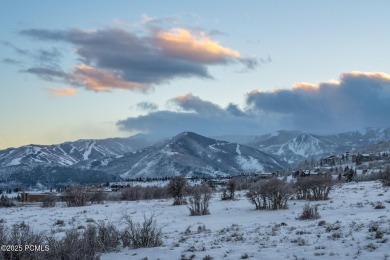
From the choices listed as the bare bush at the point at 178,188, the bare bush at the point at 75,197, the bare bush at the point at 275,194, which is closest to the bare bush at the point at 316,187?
the bare bush at the point at 275,194

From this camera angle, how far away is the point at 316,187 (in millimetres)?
43594

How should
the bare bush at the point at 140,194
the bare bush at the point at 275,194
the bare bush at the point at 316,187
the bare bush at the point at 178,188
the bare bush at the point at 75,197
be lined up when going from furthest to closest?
the bare bush at the point at 140,194, the bare bush at the point at 75,197, the bare bush at the point at 178,188, the bare bush at the point at 316,187, the bare bush at the point at 275,194

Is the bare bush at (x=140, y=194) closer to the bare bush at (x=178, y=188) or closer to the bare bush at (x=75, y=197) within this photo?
the bare bush at (x=75, y=197)

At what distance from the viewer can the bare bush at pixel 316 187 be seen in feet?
141

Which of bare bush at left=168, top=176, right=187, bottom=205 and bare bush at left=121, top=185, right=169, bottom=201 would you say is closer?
bare bush at left=168, top=176, right=187, bottom=205

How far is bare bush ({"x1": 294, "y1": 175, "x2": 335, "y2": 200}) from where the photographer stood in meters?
43.1

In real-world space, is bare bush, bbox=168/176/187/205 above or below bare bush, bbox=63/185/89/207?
above

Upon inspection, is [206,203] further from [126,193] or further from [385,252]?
[126,193]

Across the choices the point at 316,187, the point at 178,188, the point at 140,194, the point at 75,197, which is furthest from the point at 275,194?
the point at 140,194

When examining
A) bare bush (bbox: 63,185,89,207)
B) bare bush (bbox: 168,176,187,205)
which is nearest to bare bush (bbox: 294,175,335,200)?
bare bush (bbox: 168,176,187,205)

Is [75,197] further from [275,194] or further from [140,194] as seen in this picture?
[275,194]

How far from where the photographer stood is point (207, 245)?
19.9 meters

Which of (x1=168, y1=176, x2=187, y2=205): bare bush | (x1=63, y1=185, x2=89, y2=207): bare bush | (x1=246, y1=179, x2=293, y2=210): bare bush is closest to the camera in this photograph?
(x1=246, y1=179, x2=293, y2=210): bare bush

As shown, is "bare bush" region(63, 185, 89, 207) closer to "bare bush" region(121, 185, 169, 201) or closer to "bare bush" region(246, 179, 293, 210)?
"bare bush" region(121, 185, 169, 201)
